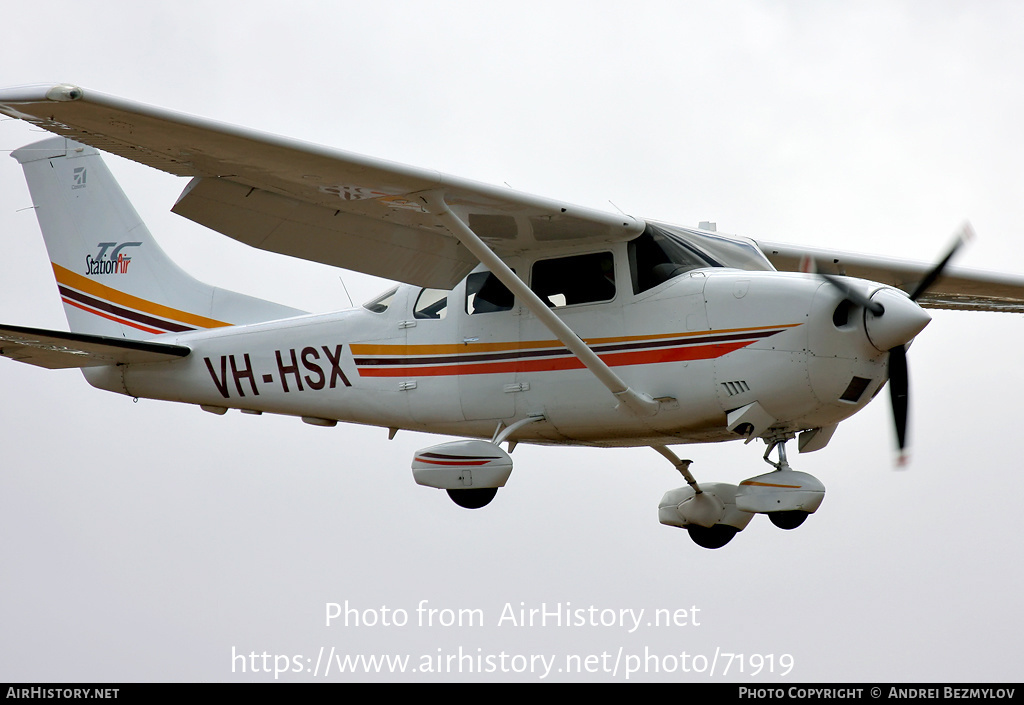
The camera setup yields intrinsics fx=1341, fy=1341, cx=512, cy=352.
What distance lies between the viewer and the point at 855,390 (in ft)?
34.8

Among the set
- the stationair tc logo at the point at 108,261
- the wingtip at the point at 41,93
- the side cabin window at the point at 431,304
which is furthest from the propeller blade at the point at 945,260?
the stationair tc logo at the point at 108,261

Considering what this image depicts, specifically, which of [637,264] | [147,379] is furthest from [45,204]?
[637,264]

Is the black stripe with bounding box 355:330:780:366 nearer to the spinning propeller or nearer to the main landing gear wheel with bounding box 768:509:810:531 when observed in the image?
the spinning propeller

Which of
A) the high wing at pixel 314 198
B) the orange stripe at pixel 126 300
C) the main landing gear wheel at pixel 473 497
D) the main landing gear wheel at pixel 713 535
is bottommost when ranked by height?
the main landing gear wheel at pixel 713 535

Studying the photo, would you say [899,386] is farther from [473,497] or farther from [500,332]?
[473,497]

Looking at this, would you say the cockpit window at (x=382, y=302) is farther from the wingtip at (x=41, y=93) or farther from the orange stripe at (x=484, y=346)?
the wingtip at (x=41, y=93)

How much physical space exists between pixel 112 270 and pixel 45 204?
120 cm

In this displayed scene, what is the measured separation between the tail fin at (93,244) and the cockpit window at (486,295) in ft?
14.3

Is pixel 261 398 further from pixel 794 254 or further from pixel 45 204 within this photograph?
pixel 794 254

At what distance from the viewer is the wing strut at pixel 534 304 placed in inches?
426

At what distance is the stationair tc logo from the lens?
15500 millimetres

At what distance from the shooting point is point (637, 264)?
11352 millimetres

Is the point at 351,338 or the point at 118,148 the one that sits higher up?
the point at 118,148

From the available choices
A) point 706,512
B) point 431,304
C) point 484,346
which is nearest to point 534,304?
point 484,346
